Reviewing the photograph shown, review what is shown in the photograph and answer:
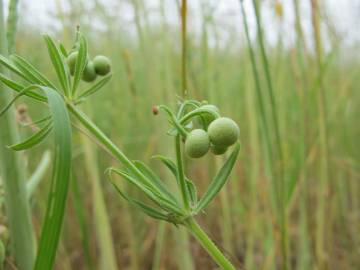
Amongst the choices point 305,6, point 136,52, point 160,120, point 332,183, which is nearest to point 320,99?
point 160,120

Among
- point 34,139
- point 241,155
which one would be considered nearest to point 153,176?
point 34,139

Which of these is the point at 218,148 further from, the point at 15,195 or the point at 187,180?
the point at 15,195

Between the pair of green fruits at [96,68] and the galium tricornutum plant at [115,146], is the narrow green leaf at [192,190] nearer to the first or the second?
the galium tricornutum plant at [115,146]

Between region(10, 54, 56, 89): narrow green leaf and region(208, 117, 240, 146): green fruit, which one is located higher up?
region(10, 54, 56, 89): narrow green leaf

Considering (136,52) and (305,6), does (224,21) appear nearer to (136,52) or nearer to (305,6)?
(305,6)

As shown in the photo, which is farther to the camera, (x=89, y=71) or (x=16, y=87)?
(x=89, y=71)

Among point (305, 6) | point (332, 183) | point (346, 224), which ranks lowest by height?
point (346, 224)

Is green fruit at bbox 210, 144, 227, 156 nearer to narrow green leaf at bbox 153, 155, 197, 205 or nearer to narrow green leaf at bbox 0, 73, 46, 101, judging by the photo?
narrow green leaf at bbox 153, 155, 197, 205

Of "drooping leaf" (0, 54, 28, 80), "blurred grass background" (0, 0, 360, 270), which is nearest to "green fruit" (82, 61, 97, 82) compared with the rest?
"drooping leaf" (0, 54, 28, 80)
